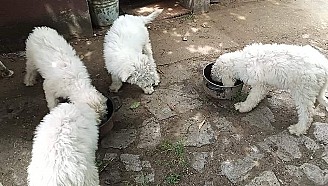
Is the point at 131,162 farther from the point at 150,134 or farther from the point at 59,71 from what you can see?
the point at 59,71

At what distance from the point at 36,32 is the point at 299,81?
10.1 ft

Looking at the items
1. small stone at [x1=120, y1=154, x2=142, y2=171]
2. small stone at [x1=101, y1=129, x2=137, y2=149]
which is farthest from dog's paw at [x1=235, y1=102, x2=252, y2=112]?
small stone at [x1=120, y1=154, x2=142, y2=171]

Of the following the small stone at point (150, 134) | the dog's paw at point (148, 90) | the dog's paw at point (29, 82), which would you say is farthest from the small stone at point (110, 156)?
the dog's paw at point (29, 82)

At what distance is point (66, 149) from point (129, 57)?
5.21ft

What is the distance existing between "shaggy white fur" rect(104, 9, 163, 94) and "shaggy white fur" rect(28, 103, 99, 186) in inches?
36.2

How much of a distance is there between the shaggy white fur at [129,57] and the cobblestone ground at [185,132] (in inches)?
11.2

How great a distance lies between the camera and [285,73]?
369 cm

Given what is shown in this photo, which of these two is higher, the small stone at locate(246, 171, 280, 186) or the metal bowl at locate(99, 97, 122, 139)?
the metal bowl at locate(99, 97, 122, 139)

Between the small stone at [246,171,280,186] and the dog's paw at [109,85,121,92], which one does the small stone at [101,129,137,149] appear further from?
the small stone at [246,171,280,186]

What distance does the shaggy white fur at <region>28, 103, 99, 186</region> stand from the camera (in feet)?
8.82

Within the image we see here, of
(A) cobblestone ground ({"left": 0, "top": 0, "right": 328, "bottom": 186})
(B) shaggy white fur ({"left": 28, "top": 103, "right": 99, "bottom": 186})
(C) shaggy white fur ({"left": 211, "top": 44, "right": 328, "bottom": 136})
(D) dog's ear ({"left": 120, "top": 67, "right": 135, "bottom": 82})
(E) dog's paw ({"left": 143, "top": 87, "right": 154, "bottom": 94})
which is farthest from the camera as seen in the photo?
(E) dog's paw ({"left": 143, "top": 87, "right": 154, "bottom": 94})

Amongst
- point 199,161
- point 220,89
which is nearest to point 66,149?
point 199,161

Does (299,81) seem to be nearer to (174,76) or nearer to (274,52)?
(274,52)

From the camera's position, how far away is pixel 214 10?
260 inches
